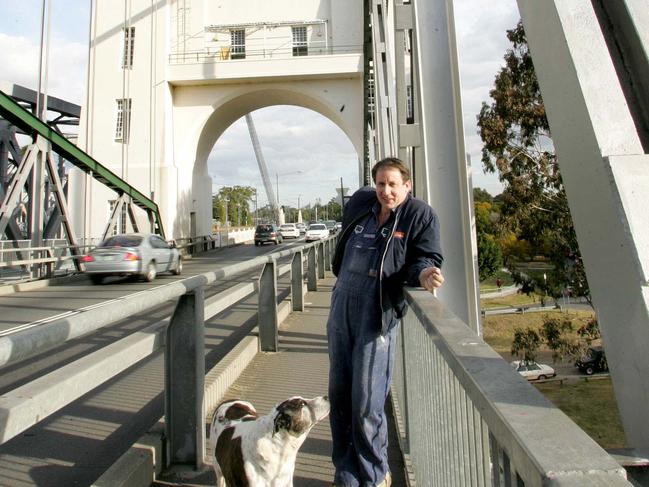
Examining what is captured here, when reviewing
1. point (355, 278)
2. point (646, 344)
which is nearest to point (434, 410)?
point (355, 278)

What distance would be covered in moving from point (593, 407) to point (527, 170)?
1012 centimetres

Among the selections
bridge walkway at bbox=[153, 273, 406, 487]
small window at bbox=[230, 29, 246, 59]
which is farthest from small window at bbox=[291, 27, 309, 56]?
bridge walkway at bbox=[153, 273, 406, 487]

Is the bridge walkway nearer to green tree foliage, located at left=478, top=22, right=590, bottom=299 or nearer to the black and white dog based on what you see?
the black and white dog

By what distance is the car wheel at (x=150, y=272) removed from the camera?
53.0 feet

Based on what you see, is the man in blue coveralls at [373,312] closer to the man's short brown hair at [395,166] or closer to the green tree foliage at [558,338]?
the man's short brown hair at [395,166]

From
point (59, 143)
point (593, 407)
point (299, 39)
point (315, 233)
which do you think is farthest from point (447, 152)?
point (315, 233)

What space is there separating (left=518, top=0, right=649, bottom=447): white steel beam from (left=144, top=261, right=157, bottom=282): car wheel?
15.7 m

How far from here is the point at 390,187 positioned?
2.82 meters

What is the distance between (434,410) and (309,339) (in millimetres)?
4809

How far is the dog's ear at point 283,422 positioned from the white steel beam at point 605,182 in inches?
59.7

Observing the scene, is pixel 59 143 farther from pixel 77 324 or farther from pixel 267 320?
pixel 77 324

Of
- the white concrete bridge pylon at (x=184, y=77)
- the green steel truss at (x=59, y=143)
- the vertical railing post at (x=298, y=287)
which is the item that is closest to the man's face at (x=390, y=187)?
the vertical railing post at (x=298, y=287)

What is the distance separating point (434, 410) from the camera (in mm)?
2172

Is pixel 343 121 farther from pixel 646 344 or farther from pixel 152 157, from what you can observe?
pixel 646 344
